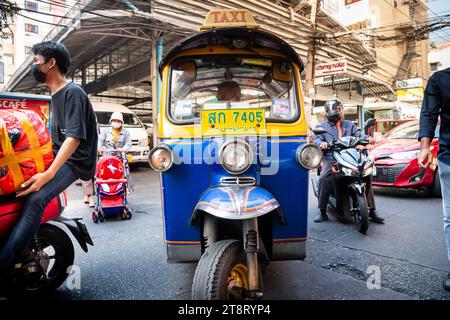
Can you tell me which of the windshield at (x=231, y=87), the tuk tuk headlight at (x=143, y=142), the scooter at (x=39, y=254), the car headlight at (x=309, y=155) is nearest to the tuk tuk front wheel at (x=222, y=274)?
the car headlight at (x=309, y=155)

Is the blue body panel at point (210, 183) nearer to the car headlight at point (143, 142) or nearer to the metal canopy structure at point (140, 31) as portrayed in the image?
the metal canopy structure at point (140, 31)

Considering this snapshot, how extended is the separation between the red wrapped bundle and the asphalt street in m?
1.11

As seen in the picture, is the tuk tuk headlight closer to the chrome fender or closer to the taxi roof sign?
the taxi roof sign

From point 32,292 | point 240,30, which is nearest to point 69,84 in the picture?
point 240,30

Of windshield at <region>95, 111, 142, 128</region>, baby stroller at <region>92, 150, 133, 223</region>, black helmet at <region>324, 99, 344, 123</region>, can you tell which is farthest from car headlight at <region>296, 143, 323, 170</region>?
windshield at <region>95, 111, 142, 128</region>

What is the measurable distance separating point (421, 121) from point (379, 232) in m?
1.88

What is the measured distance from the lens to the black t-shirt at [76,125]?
2.23 metres

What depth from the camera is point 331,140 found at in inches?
182

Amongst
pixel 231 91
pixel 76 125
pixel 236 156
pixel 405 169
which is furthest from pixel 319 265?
pixel 405 169

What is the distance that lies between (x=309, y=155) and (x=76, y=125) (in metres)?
1.75

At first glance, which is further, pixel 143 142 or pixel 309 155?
pixel 143 142

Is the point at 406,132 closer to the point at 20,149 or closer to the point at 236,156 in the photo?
the point at 236,156

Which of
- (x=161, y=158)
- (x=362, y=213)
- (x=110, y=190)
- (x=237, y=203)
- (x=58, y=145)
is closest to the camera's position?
(x=237, y=203)
